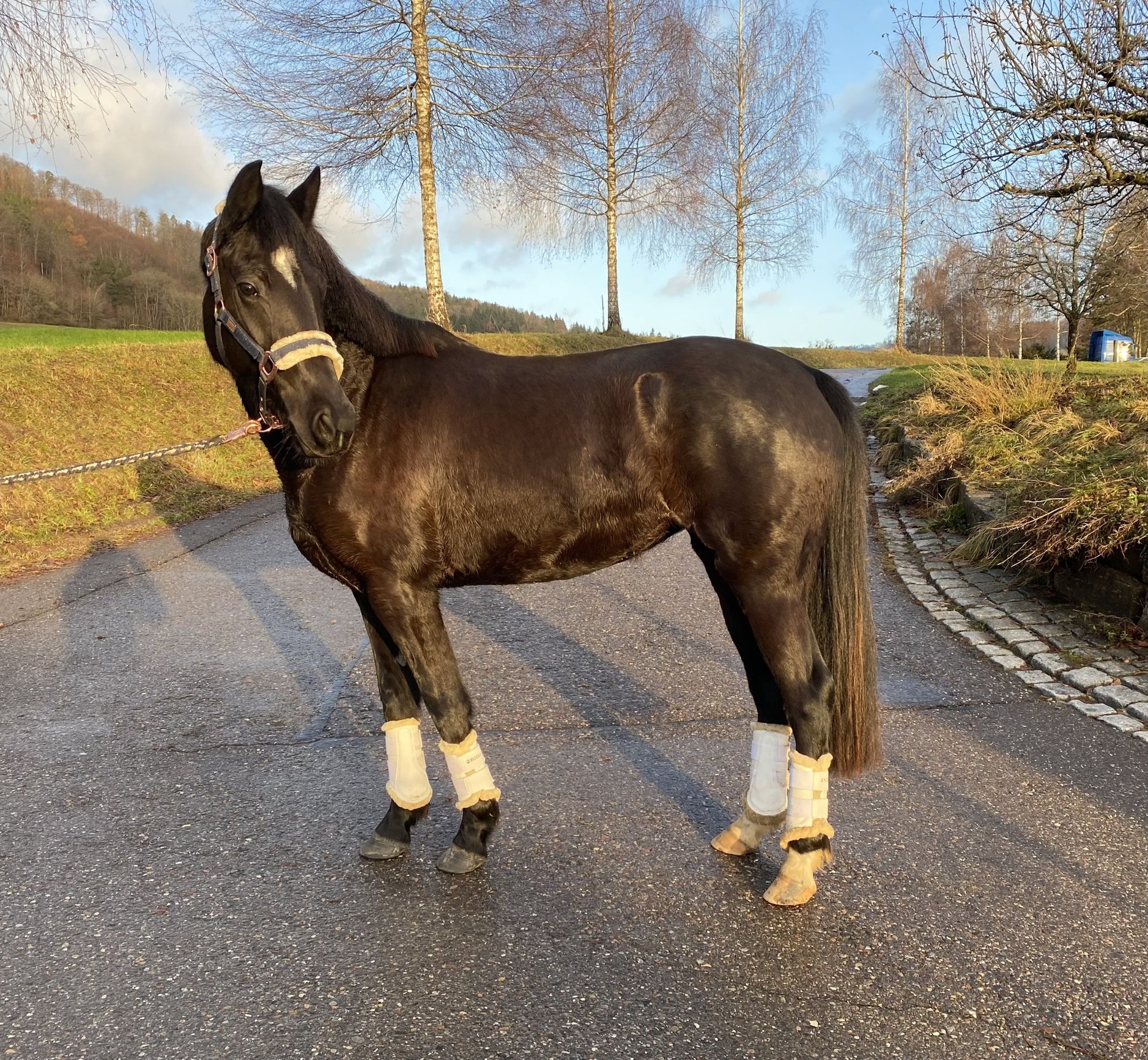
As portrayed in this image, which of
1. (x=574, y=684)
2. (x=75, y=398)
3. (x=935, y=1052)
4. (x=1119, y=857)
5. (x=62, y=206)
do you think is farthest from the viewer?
(x=62, y=206)

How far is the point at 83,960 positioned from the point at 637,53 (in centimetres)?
2414

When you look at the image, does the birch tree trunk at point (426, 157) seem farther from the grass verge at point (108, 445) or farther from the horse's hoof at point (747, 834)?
the horse's hoof at point (747, 834)

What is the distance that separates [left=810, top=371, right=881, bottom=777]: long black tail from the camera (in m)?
2.84

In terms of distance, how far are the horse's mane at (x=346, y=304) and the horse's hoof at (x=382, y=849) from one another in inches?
67.5

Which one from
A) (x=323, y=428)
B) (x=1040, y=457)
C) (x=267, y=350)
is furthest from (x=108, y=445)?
(x=1040, y=457)

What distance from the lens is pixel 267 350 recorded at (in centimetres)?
247

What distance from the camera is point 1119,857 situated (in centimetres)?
277

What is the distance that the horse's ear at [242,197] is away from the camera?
236 centimetres

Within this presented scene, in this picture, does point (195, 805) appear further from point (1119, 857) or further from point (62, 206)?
point (62, 206)

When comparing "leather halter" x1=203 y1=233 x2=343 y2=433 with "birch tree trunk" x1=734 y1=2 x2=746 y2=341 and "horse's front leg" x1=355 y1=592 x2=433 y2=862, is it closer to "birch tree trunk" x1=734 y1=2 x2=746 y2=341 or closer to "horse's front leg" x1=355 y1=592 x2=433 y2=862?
"horse's front leg" x1=355 y1=592 x2=433 y2=862

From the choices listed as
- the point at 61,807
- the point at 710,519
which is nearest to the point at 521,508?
the point at 710,519

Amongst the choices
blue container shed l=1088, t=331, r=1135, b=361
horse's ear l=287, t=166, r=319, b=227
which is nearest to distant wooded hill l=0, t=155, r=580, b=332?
blue container shed l=1088, t=331, r=1135, b=361

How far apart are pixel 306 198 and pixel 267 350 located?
1.80ft

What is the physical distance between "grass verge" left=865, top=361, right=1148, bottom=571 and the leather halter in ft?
14.9
